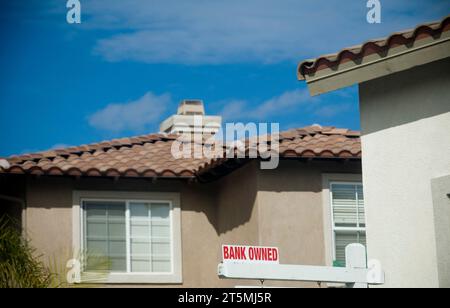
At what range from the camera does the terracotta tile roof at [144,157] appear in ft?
54.9

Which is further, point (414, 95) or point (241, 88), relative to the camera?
point (241, 88)

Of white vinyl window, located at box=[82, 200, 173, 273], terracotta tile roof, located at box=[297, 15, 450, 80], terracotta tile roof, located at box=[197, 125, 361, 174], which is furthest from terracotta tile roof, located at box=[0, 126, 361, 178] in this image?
terracotta tile roof, located at box=[297, 15, 450, 80]

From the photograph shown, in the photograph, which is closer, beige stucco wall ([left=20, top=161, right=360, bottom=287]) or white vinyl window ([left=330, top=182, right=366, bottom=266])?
beige stucco wall ([left=20, top=161, right=360, bottom=287])

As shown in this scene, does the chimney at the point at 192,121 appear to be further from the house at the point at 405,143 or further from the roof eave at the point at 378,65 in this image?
the house at the point at 405,143

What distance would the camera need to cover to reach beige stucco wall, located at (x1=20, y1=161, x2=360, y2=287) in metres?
16.9

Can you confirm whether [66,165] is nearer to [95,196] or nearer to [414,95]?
[95,196]

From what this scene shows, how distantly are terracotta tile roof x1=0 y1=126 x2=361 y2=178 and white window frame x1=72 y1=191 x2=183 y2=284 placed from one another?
56 centimetres

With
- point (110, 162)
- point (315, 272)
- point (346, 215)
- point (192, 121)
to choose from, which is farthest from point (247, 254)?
point (192, 121)

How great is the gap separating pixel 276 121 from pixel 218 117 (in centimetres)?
312

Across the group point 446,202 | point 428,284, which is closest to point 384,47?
point 446,202

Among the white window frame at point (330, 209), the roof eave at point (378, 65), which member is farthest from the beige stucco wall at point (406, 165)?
the white window frame at point (330, 209)

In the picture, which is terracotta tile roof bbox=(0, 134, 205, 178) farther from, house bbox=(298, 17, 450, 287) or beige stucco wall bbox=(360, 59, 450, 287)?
beige stucco wall bbox=(360, 59, 450, 287)
